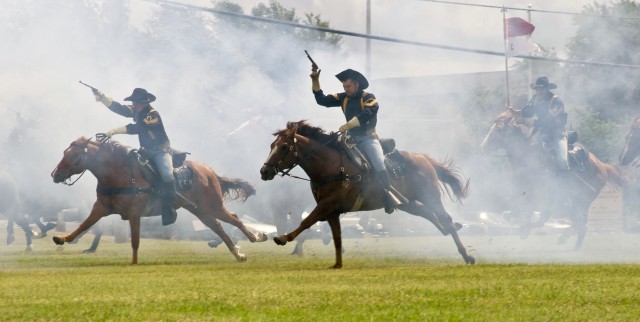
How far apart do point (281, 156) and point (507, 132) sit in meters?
9.49

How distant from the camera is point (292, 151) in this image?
2050cm

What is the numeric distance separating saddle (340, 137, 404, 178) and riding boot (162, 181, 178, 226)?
13.5 ft

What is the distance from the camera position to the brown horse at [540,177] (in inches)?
1133

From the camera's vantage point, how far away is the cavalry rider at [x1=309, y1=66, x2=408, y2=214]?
20.8 meters

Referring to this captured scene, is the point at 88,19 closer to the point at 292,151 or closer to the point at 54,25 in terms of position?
the point at 54,25

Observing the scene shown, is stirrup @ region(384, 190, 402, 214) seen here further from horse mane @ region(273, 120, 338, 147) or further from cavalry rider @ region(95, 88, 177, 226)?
cavalry rider @ region(95, 88, 177, 226)

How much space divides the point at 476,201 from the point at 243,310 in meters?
33.7

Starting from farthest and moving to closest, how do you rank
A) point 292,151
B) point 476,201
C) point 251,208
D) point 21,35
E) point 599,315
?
point 476,201 < point 251,208 < point 21,35 < point 292,151 < point 599,315

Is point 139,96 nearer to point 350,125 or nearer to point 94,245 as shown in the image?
point 350,125

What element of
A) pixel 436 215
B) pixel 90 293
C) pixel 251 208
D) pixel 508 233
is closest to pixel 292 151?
pixel 436 215

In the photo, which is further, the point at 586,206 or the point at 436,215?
the point at 586,206

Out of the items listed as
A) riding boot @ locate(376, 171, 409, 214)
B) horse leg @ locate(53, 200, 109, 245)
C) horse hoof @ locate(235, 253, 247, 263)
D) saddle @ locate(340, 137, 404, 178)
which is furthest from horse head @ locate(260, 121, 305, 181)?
horse leg @ locate(53, 200, 109, 245)

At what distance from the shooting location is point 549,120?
92.8ft

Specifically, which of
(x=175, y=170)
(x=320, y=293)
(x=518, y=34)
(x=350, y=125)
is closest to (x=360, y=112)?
(x=350, y=125)
